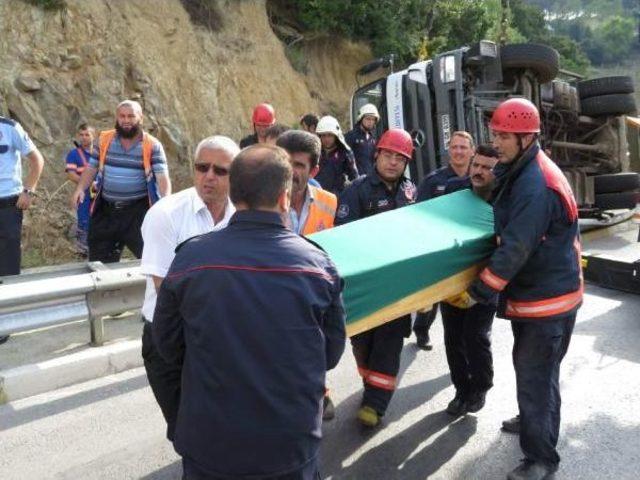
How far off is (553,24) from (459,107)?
100265mm

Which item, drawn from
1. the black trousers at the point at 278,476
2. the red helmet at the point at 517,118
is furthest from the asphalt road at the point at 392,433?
the red helmet at the point at 517,118

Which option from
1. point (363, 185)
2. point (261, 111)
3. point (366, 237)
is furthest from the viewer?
point (261, 111)

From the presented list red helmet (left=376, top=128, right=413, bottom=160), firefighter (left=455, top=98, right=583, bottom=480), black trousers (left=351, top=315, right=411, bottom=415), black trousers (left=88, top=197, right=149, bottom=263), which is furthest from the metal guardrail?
firefighter (left=455, top=98, right=583, bottom=480)

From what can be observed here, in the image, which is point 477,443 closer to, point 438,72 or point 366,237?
point 366,237

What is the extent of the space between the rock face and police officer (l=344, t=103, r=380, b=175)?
14.9 ft

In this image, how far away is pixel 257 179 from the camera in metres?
1.87

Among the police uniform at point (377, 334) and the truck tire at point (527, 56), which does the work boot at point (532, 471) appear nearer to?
the police uniform at point (377, 334)

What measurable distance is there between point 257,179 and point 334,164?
16.0 ft

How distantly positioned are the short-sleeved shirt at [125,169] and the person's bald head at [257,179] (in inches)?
130

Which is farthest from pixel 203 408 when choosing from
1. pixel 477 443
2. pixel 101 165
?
pixel 101 165

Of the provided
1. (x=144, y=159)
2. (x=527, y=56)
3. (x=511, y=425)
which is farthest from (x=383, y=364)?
(x=527, y=56)

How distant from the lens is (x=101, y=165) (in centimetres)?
501

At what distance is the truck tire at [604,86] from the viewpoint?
10.4m

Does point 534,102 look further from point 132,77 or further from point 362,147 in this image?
point 132,77
